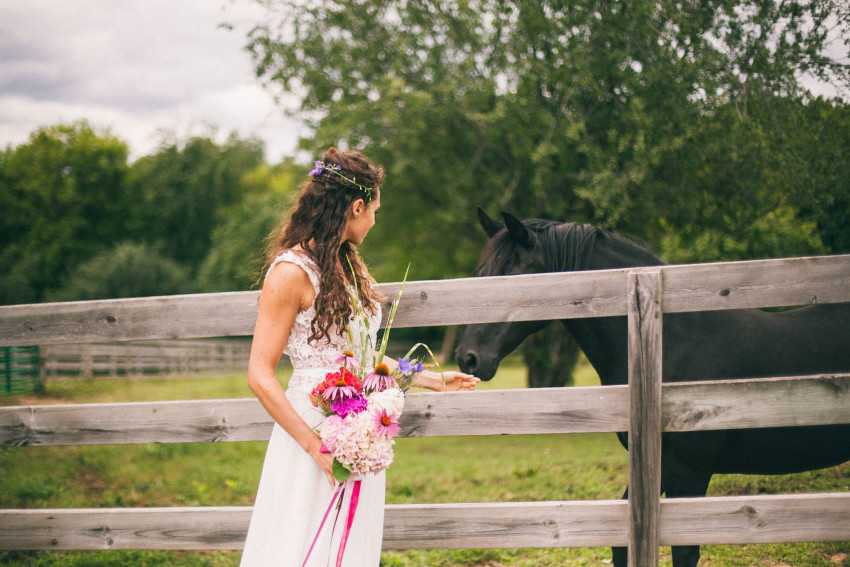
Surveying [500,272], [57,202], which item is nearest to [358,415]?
[500,272]

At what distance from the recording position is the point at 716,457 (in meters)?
3.08

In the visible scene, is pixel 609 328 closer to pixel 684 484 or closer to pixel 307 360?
pixel 684 484

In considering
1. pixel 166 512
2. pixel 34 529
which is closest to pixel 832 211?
pixel 166 512

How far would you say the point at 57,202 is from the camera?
35.4 metres

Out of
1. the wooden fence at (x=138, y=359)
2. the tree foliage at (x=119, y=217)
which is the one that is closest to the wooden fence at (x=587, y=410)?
the wooden fence at (x=138, y=359)

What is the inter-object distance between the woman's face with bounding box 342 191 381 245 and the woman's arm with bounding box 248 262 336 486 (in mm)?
293

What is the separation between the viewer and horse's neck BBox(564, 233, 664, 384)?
324cm

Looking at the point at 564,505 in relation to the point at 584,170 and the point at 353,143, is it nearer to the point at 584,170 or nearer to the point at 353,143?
the point at 584,170

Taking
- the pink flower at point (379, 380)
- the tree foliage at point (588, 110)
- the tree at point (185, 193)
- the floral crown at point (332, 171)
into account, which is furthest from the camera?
the tree at point (185, 193)

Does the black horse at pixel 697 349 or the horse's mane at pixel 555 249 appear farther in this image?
the horse's mane at pixel 555 249

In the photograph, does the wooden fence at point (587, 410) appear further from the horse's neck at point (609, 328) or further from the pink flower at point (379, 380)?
the pink flower at point (379, 380)

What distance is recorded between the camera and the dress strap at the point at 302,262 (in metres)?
2.12

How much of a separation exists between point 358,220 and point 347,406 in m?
0.77

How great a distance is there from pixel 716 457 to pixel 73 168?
42.6m
